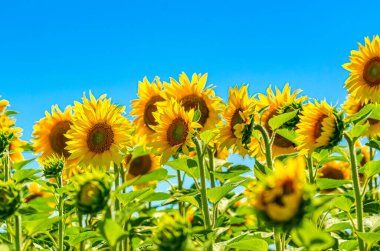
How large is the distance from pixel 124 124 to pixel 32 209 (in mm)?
1439

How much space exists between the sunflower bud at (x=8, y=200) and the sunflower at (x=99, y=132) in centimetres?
242

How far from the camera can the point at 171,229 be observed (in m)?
1.84

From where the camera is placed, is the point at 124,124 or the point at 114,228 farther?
the point at 124,124

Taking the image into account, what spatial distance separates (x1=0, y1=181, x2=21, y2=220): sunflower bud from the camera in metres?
2.38

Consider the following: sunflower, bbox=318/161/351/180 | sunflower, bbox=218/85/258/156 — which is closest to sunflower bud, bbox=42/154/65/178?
sunflower, bbox=218/85/258/156

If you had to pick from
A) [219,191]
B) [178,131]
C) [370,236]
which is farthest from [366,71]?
[370,236]

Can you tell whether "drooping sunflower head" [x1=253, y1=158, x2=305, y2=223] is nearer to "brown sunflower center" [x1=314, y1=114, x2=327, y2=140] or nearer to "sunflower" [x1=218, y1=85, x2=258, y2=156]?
"brown sunflower center" [x1=314, y1=114, x2=327, y2=140]

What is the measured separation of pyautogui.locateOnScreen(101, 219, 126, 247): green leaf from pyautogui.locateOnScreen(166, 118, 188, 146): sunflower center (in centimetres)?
250

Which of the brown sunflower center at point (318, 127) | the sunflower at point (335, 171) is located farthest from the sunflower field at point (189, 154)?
the sunflower at point (335, 171)

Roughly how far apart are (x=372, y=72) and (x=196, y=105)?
6.35 ft

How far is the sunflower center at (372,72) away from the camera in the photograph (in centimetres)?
587

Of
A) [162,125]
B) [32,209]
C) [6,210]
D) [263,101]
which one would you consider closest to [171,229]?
[6,210]

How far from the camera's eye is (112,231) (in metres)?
1.98

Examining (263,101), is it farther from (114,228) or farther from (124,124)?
(114,228)
